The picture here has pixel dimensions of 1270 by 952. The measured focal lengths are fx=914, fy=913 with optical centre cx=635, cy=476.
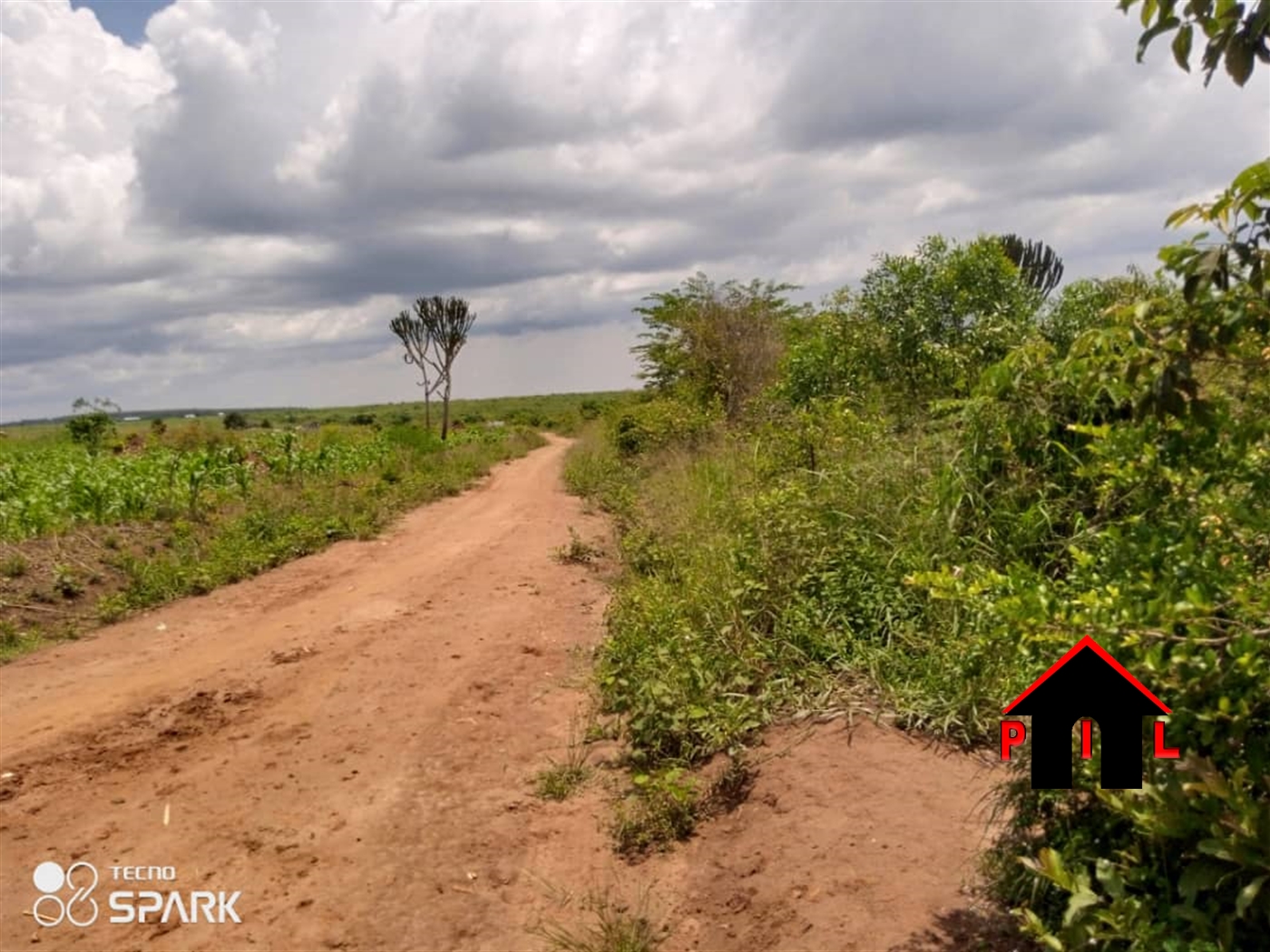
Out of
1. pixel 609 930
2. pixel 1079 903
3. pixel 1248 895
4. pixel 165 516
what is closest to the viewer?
pixel 1248 895

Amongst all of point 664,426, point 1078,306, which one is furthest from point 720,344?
point 1078,306

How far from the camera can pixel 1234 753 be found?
2150 millimetres

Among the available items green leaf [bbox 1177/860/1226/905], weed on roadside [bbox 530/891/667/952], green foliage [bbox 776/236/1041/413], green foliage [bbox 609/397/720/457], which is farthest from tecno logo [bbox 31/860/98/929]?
green foliage [bbox 609/397/720/457]

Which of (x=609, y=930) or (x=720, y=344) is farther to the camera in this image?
(x=720, y=344)

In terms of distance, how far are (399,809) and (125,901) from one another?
3.79 feet

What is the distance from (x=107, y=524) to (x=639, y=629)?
7.14 metres

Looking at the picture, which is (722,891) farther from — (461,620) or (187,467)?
(187,467)

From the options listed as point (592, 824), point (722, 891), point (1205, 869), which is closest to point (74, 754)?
point (592, 824)

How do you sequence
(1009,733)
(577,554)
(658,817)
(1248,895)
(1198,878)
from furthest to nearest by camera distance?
(577,554) < (658,817) < (1009,733) < (1198,878) < (1248,895)

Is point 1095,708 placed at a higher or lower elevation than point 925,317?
lower

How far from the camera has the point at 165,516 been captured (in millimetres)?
10875

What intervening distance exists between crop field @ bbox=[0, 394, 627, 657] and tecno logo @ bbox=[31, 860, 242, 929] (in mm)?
3885

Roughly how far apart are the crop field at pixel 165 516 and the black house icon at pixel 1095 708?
23.7ft

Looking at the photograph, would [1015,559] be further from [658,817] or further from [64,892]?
[64,892]
